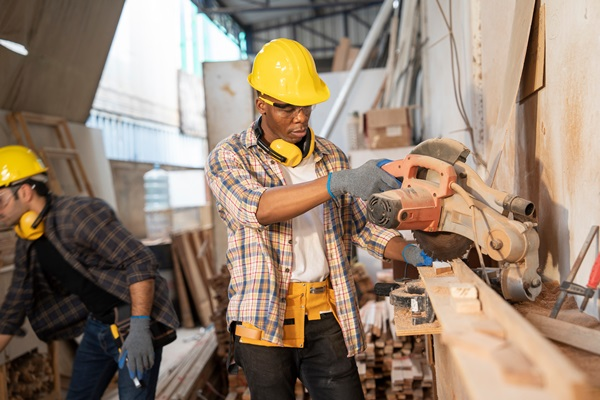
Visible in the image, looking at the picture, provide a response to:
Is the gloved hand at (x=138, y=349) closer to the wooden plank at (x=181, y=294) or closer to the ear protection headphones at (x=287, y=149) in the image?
the ear protection headphones at (x=287, y=149)

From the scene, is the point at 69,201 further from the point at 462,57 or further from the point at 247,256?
the point at 462,57

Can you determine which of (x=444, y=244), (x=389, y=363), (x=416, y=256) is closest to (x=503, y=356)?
(x=444, y=244)

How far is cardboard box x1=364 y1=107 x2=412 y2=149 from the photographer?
577cm

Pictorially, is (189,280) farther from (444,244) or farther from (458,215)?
(458,215)

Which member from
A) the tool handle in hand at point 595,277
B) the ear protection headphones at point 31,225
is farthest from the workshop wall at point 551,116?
the ear protection headphones at point 31,225

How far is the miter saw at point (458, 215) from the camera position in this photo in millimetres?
1707

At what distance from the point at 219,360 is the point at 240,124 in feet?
8.05

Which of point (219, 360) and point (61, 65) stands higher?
point (61, 65)

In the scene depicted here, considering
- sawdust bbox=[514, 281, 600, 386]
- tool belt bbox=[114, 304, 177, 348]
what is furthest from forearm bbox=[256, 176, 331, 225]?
tool belt bbox=[114, 304, 177, 348]

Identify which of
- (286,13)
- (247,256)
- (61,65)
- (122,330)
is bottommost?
(122,330)

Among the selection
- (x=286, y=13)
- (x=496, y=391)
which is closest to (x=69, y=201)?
(x=496, y=391)

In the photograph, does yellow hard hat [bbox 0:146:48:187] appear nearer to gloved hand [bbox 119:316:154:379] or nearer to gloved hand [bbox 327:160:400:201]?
gloved hand [bbox 119:316:154:379]

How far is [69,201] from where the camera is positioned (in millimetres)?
3100

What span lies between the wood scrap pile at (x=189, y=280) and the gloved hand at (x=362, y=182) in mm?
6475
